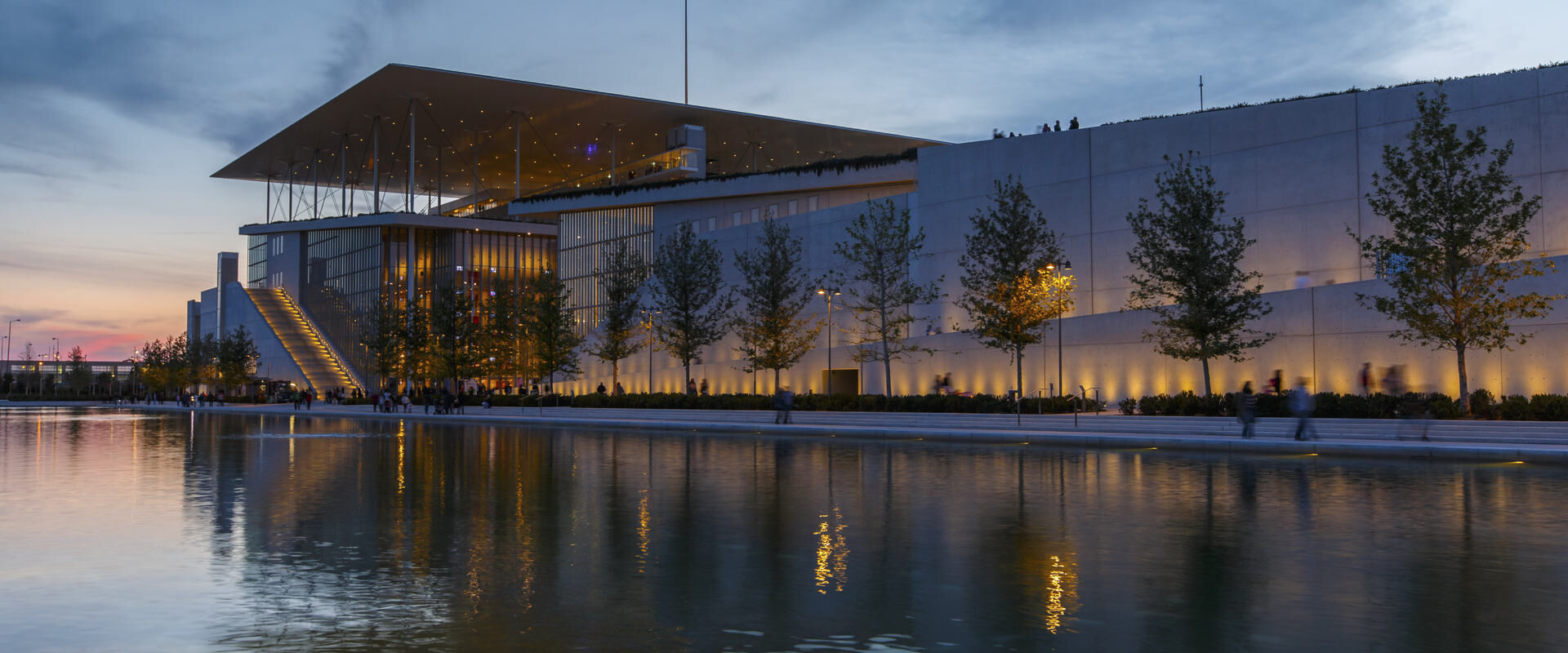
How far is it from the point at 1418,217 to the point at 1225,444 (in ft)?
26.7

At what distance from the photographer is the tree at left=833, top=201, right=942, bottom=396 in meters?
41.5

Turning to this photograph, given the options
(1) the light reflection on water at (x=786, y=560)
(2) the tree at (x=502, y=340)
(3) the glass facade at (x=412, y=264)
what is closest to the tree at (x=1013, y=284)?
(1) the light reflection on water at (x=786, y=560)

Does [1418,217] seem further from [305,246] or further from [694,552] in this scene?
[305,246]

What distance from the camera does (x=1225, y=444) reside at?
24.5 metres

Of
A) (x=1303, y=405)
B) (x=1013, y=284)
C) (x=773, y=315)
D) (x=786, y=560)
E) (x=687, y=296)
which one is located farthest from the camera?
(x=687, y=296)

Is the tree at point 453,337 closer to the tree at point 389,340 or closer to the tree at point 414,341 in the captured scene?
the tree at point 414,341

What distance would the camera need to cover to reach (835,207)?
53219mm

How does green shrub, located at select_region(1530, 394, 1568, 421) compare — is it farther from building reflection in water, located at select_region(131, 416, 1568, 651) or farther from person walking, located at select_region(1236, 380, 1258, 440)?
building reflection in water, located at select_region(131, 416, 1568, 651)

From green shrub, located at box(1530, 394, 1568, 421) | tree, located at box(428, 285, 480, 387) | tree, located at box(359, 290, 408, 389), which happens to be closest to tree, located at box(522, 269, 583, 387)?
tree, located at box(428, 285, 480, 387)

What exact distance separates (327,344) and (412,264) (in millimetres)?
16155

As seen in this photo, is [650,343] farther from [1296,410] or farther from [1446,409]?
[1446,409]

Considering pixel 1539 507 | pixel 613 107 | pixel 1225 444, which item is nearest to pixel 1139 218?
pixel 1225 444

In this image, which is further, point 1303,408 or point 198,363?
point 198,363

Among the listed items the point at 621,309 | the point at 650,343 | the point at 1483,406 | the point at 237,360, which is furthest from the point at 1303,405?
the point at 237,360
